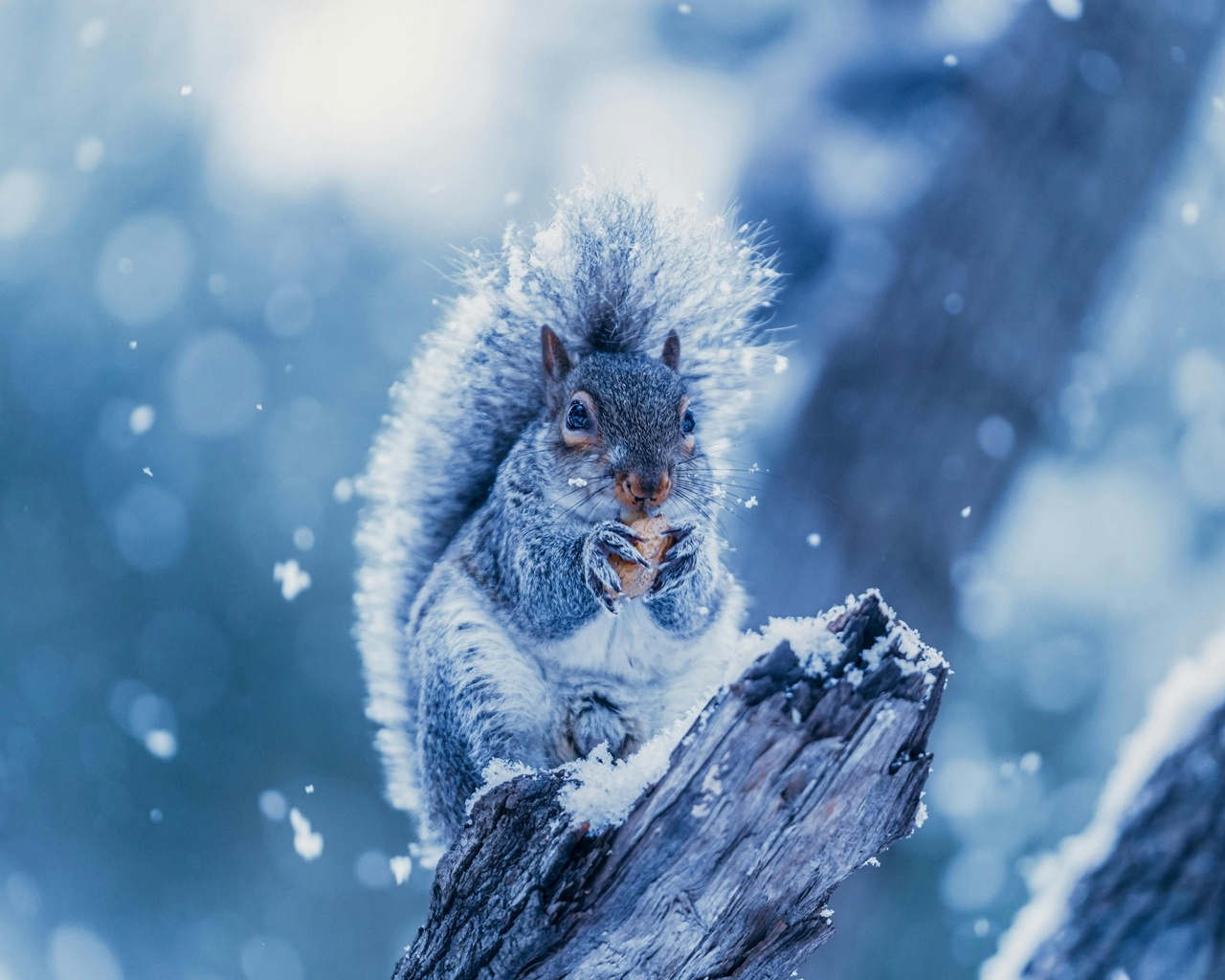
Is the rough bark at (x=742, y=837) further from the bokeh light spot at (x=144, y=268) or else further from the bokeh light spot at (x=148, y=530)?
the bokeh light spot at (x=144, y=268)

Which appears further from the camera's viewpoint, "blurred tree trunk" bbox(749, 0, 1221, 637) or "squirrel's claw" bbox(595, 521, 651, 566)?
"blurred tree trunk" bbox(749, 0, 1221, 637)

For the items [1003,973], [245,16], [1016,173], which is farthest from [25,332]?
[1003,973]

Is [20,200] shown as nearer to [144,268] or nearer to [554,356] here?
[144,268]

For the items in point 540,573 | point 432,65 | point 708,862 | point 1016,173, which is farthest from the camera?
point 432,65

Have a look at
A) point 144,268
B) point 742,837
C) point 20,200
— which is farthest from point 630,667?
point 20,200

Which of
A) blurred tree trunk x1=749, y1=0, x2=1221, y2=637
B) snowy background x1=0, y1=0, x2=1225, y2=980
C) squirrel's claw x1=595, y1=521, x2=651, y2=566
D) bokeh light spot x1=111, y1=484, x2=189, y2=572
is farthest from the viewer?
bokeh light spot x1=111, y1=484, x2=189, y2=572

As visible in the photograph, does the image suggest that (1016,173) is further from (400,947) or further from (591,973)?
(400,947)

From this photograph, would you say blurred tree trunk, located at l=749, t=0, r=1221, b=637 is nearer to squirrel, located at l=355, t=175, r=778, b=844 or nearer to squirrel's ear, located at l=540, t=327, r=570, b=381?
squirrel, located at l=355, t=175, r=778, b=844

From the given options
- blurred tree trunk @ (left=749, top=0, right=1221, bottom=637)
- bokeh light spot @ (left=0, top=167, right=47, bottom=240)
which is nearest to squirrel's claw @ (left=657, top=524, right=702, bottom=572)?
blurred tree trunk @ (left=749, top=0, right=1221, bottom=637)
